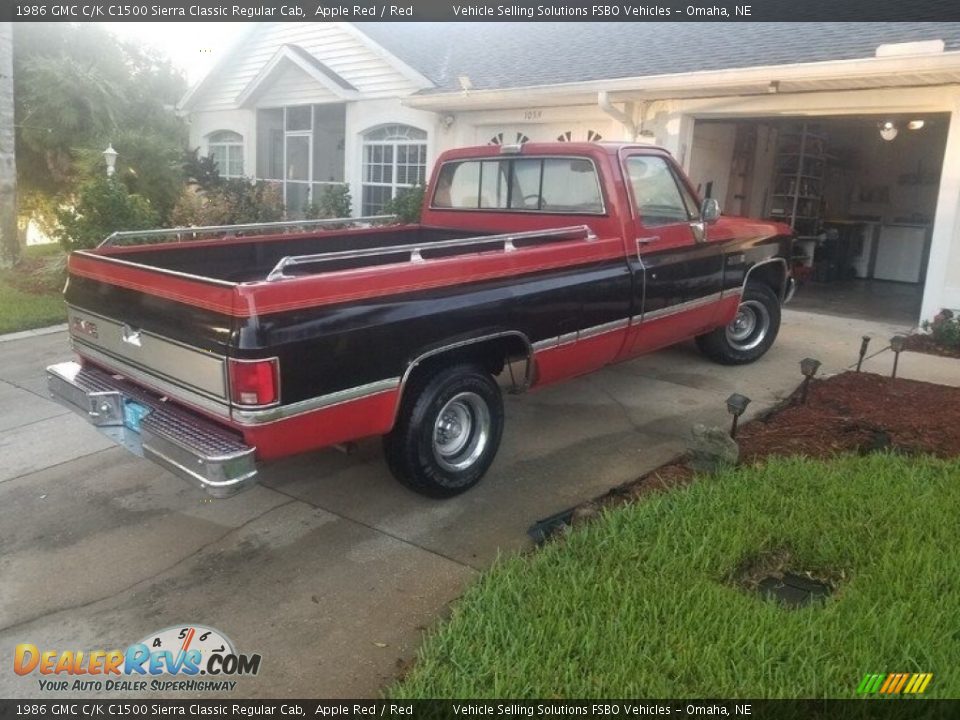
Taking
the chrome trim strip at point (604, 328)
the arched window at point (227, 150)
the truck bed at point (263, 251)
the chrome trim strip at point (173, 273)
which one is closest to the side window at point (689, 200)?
the chrome trim strip at point (604, 328)

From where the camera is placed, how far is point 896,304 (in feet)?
36.4

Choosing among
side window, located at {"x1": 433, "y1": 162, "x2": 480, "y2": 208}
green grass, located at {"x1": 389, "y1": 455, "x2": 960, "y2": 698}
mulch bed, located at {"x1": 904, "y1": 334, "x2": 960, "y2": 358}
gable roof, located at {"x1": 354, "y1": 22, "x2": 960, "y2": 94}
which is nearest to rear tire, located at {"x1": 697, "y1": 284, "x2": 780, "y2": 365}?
mulch bed, located at {"x1": 904, "y1": 334, "x2": 960, "y2": 358}

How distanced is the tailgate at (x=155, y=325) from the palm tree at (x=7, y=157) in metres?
8.40

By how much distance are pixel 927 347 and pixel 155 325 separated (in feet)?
25.6

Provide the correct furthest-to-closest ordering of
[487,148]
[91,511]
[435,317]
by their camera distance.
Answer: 1. [487,148]
2. [91,511]
3. [435,317]

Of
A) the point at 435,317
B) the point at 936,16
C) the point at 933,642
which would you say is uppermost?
the point at 936,16

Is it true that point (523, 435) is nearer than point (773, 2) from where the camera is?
Yes

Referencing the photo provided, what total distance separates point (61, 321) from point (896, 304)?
11.3m

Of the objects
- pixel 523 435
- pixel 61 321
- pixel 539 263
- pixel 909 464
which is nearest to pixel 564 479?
pixel 523 435

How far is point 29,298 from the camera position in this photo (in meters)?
9.77

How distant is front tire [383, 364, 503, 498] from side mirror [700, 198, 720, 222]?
2482 mm

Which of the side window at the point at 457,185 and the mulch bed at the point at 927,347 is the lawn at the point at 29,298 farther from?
the mulch bed at the point at 927,347

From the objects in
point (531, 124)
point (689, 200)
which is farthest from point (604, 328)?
point (531, 124)

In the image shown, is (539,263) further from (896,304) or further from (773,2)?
(773,2)
